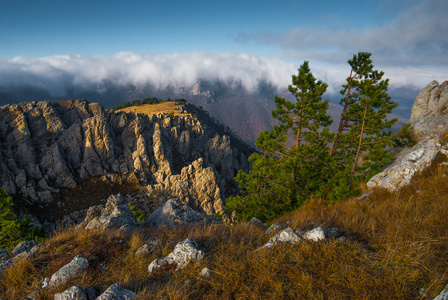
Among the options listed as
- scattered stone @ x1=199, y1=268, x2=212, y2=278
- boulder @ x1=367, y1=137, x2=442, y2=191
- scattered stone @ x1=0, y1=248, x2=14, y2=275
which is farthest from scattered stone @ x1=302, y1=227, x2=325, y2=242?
scattered stone @ x1=0, y1=248, x2=14, y2=275

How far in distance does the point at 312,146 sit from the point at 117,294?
13713 mm

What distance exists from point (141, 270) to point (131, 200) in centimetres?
5107

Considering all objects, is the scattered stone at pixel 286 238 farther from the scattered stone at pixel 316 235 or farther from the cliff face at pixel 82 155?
the cliff face at pixel 82 155

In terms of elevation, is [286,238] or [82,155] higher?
[286,238]

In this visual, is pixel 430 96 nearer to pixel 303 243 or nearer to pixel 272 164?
pixel 272 164

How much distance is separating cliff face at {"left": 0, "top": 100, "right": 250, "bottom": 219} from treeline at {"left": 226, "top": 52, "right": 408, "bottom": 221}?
3876 centimetres

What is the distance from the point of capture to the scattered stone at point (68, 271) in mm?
4441

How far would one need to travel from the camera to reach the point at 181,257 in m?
4.92

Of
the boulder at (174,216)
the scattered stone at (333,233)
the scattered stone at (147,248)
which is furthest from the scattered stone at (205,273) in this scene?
the boulder at (174,216)

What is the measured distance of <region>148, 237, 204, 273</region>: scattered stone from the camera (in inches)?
188

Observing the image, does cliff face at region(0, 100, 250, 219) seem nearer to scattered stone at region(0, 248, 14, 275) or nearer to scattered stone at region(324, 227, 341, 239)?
scattered stone at region(0, 248, 14, 275)

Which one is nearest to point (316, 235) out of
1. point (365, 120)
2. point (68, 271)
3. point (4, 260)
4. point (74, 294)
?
point (74, 294)

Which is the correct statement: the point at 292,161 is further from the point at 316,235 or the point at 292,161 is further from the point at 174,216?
the point at 316,235

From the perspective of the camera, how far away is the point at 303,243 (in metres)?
4.85
